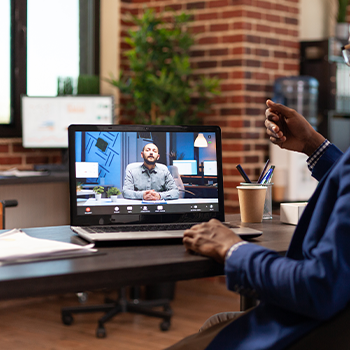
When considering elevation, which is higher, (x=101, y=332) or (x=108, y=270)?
(x=108, y=270)

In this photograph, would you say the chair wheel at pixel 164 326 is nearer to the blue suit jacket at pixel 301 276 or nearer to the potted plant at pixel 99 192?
the potted plant at pixel 99 192

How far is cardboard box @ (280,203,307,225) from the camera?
5.16ft

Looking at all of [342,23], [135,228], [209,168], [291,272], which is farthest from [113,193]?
[342,23]

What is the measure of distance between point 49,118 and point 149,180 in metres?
2.18

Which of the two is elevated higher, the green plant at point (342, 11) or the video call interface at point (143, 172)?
the green plant at point (342, 11)

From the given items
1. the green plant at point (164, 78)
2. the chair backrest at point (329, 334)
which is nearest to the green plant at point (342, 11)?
the green plant at point (164, 78)

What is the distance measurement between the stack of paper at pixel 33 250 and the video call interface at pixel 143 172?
0.81 feet

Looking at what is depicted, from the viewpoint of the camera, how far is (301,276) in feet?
3.00

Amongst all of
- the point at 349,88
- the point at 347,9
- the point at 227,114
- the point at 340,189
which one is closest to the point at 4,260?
the point at 340,189

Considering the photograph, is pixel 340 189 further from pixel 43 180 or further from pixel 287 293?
pixel 43 180

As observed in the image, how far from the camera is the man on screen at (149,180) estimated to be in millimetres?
1452

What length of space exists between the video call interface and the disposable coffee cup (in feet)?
0.44

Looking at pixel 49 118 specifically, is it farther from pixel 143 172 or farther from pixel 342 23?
pixel 342 23

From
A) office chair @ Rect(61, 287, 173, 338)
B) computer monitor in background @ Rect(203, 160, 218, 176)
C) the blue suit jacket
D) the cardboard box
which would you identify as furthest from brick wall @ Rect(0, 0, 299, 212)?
the blue suit jacket
